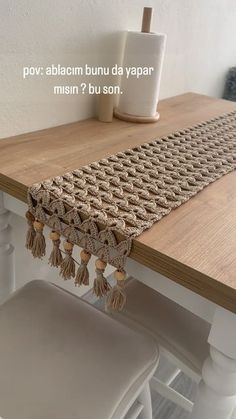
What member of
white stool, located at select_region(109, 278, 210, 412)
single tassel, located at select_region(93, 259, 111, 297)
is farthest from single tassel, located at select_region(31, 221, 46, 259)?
white stool, located at select_region(109, 278, 210, 412)

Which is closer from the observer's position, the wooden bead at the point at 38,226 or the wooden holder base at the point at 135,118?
the wooden bead at the point at 38,226

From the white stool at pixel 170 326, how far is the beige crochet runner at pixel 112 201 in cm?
22

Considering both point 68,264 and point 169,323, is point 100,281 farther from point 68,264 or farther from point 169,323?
point 169,323

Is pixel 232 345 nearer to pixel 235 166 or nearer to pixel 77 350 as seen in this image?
pixel 77 350

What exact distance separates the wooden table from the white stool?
5.1 inches

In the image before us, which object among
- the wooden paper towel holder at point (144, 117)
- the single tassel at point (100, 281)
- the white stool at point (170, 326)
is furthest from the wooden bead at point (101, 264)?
the wooden paper towel holder at point (144, 117)

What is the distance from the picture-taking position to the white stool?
74 centimetres

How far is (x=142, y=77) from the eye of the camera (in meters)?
1.01

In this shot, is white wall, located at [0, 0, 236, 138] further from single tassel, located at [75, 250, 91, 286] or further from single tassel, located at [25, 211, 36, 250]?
single tassel, located at [75, 250, 91, 286]

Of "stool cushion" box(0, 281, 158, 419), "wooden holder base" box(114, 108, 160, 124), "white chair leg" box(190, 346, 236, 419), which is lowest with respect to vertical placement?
"stool cushion" box(0, 281, 158, 419)

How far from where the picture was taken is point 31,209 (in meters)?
0.65

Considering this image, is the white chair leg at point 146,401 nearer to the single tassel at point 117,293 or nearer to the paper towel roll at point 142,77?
the single tassel at point 117,293

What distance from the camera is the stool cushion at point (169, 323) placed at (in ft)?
2.43

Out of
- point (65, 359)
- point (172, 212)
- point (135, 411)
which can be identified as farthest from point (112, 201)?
point (135, 411)
